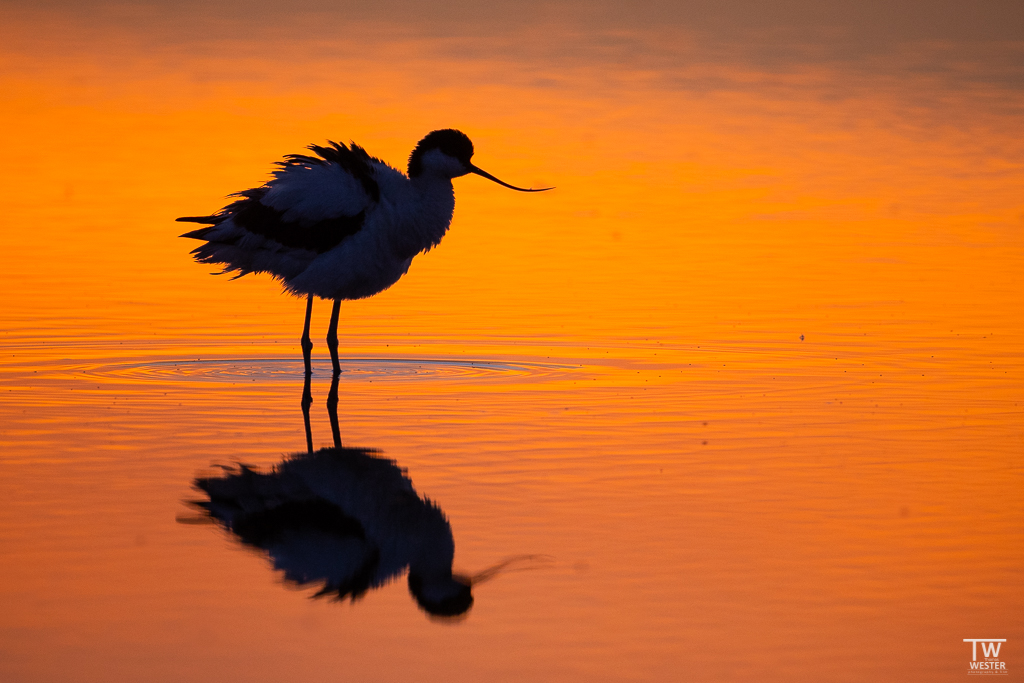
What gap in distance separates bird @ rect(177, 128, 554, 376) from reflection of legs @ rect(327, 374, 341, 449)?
2.18 feet

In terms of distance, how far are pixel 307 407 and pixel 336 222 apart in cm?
Result: 231

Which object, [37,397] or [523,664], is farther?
[37,397]

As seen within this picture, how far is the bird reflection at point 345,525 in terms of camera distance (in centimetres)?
612

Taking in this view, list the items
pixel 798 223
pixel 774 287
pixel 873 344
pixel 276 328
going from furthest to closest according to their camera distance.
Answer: pixel 798 223 < pixel 774 287 < pixel 276 328 < pixel 873 344

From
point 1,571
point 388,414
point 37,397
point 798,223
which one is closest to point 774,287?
point 798,223

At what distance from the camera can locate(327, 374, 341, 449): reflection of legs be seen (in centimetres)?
909

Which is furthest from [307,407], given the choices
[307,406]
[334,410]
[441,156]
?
[441,156]

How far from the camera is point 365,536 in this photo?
22.3 ft

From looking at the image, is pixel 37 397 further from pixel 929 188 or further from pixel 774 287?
pixel 929 188

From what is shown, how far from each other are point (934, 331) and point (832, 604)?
8261mm

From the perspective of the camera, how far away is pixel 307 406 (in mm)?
10297

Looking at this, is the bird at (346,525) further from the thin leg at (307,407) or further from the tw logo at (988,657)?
the tw logo at (988,657)

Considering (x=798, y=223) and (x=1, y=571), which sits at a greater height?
(x=798, y=223)

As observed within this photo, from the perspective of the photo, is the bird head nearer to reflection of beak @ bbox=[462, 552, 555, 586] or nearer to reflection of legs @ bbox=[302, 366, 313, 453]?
reflection of legs @ bbox=[302, 366, 313, 453]
